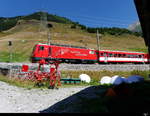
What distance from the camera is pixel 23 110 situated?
745cm

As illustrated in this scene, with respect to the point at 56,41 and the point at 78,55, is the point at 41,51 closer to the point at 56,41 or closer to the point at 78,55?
the point at 78,55

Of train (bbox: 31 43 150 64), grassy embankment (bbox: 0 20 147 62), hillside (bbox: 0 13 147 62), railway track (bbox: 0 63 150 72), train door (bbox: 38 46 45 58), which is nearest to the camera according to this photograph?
railway track (bbox: 0 63 150 72)

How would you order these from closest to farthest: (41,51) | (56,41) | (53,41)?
(41,51) < (53,41) < (56,41)

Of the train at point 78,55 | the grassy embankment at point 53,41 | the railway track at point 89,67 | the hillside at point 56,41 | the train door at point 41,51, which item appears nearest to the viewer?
the railway track at point 89,67

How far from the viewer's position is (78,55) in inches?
1171

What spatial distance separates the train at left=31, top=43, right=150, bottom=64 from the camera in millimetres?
25486

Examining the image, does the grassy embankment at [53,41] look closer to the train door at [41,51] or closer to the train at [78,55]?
the train at [78,55]

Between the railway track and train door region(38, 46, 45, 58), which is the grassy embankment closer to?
train door region(38, 46, 45, 58)

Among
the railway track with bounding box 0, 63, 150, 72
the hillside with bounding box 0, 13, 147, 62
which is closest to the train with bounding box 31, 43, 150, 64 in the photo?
the railway track with bounding box 0, 63, 150, 72

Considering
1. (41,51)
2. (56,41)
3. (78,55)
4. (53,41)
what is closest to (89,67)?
(78,55)

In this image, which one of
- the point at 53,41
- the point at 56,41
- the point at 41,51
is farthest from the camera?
the point at 56,41

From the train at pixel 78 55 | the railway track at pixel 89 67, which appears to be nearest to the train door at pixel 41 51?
the train at pixel 78 55

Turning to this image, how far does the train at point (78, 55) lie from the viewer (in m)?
25.5

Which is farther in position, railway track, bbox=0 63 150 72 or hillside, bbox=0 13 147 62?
hillside, bbox=0 13 147 62
